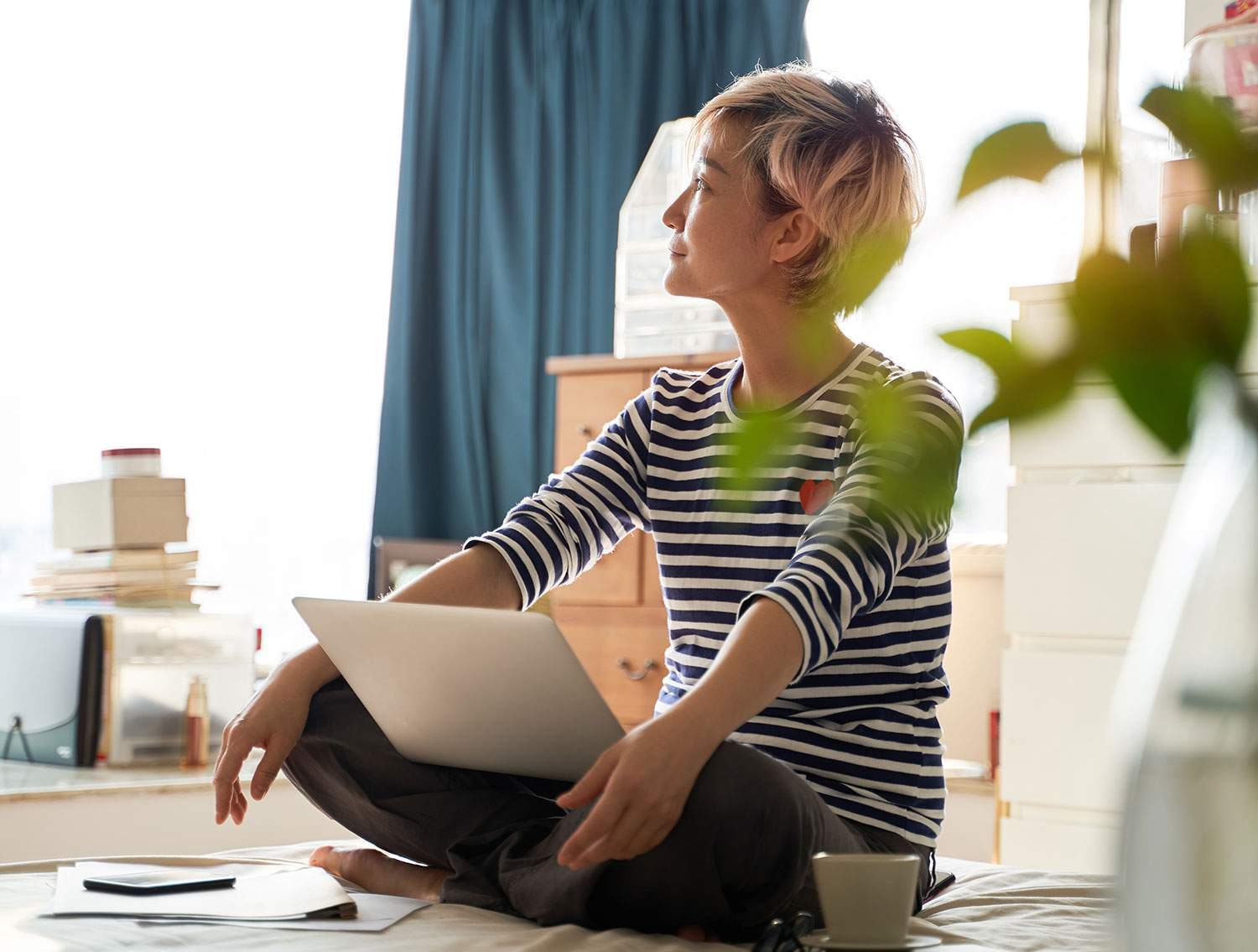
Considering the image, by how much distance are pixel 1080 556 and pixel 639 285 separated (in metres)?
1.23

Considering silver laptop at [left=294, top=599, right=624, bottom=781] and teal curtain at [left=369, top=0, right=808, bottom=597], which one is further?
teal curtain at [left=369, top=0, right=808, bottom=597]

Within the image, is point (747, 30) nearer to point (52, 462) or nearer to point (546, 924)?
point (52, 462)

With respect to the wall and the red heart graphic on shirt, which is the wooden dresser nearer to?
the wall

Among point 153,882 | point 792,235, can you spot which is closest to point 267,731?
point 153,882

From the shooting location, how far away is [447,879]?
128cm

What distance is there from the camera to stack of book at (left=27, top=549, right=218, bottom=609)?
8.41ft

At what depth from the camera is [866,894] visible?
851mm

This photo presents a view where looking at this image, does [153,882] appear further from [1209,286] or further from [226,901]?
[1209,286]

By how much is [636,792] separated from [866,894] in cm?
22

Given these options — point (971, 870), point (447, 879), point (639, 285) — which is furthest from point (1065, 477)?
point (447, 879)

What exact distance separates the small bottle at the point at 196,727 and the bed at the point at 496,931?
118 cm

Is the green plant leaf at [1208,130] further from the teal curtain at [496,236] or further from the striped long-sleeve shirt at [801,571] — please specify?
the teal curtain at [496,236]

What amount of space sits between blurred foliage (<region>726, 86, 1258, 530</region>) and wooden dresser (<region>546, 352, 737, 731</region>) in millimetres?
2300

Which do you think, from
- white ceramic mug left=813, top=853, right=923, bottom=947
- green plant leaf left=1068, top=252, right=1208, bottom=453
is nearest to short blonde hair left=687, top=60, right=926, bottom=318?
white ceramic mug left=813, top=853, right=923, bottom=947
